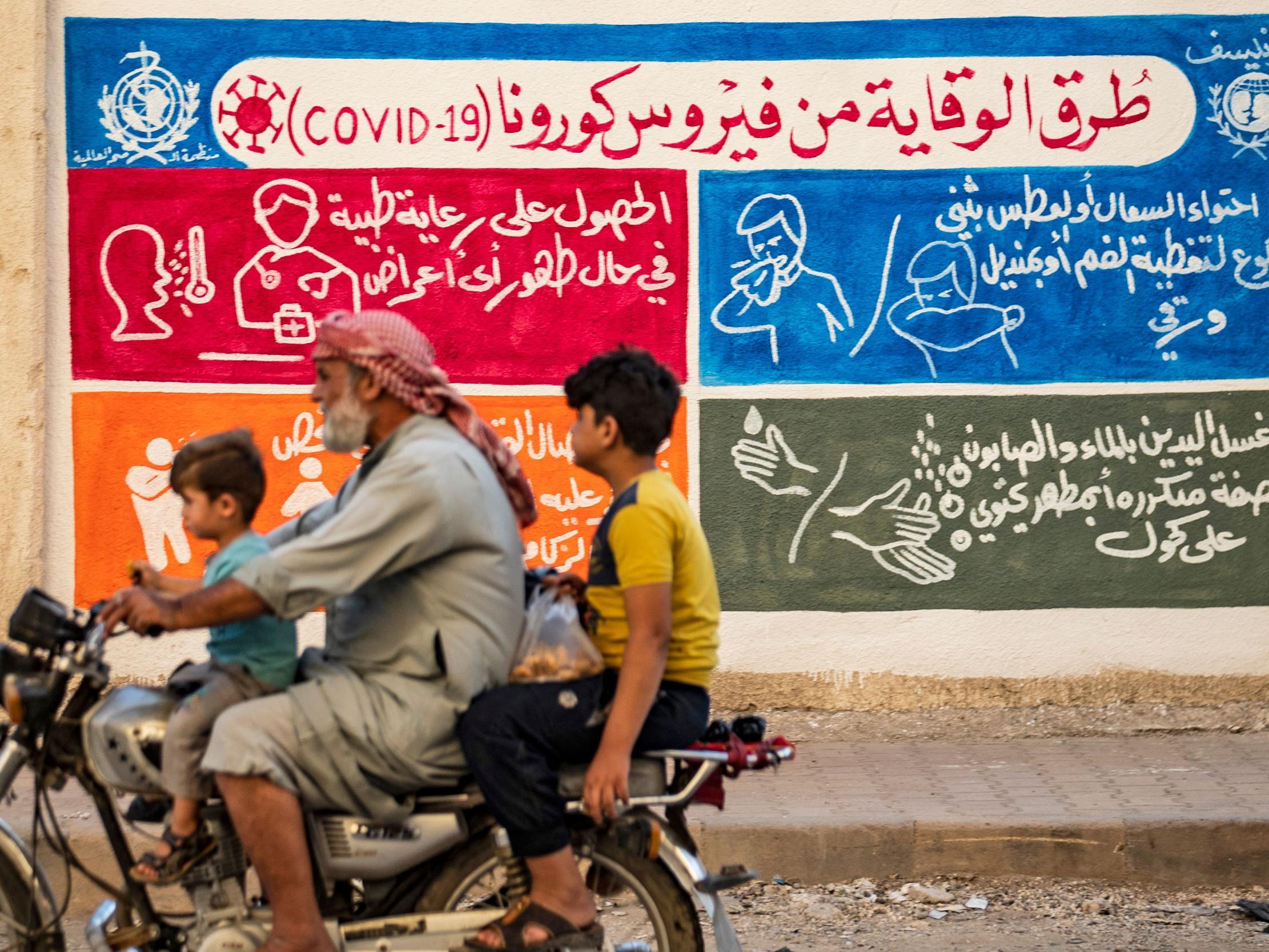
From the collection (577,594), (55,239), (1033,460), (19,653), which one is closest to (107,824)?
(19,653)

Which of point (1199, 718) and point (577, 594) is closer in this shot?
point (577, 594)

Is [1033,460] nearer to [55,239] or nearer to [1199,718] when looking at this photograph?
[1199,718]

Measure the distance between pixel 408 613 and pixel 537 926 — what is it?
2.29 ft

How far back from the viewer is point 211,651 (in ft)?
11.5

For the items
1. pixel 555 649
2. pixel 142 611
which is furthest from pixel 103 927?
pixel 555 649

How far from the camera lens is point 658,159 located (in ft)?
23.2

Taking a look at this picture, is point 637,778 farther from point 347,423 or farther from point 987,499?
point 987,499

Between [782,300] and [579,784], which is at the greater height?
[782,300]

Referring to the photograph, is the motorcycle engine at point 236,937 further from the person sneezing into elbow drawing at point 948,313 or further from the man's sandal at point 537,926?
the person sneezing into elbow drawing at point 948,313

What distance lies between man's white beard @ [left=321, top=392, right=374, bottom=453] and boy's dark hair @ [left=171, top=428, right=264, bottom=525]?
0.16 meters

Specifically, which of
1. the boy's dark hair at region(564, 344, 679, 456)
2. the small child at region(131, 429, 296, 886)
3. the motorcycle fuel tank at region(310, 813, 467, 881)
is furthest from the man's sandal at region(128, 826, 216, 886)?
the boy's dark hair at region(564, 344, 679, 456)

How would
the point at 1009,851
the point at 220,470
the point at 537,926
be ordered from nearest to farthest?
the point at 537,926
the point at 220,470
the point at 1009,851

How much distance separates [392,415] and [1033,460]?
14.1 feet

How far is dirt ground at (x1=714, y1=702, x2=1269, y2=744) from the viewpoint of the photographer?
23.0 feet
